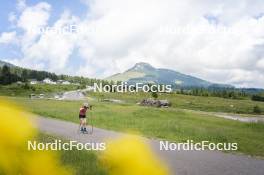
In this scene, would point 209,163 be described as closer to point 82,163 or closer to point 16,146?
point 82,163

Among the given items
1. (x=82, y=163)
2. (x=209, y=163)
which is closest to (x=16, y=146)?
(x=82, y=163)

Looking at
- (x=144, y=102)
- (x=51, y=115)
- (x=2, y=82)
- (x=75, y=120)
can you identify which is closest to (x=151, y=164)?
(x=75, y=120)

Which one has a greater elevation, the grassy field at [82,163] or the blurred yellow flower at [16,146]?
the blurred yellow flower at [16,146]

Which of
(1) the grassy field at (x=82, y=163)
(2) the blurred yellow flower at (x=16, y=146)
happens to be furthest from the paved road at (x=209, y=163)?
(2) the blurred yellow flower at (x=16, y=146)

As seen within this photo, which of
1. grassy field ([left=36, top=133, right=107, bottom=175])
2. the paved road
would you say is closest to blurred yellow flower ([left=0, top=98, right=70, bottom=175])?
grassy field ([left=36, top=133, right=107, bottom=175])

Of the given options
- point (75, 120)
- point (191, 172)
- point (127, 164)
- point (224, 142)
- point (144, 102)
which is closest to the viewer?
point (127, 164)

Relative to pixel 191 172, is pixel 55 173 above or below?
above

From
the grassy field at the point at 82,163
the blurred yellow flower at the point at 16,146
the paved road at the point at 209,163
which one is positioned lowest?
the paved road at the point at 209,163

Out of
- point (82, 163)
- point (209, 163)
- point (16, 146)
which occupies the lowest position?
point (209, 163)

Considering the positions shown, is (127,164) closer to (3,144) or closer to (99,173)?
(3,144)

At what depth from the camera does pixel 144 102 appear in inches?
4040

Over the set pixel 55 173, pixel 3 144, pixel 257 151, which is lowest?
pixel 257 151

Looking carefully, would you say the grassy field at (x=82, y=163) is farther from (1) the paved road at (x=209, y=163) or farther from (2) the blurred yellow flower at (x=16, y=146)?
(2) the blurred yellow flower at (x=16, y=146)

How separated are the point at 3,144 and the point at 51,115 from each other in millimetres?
43006
